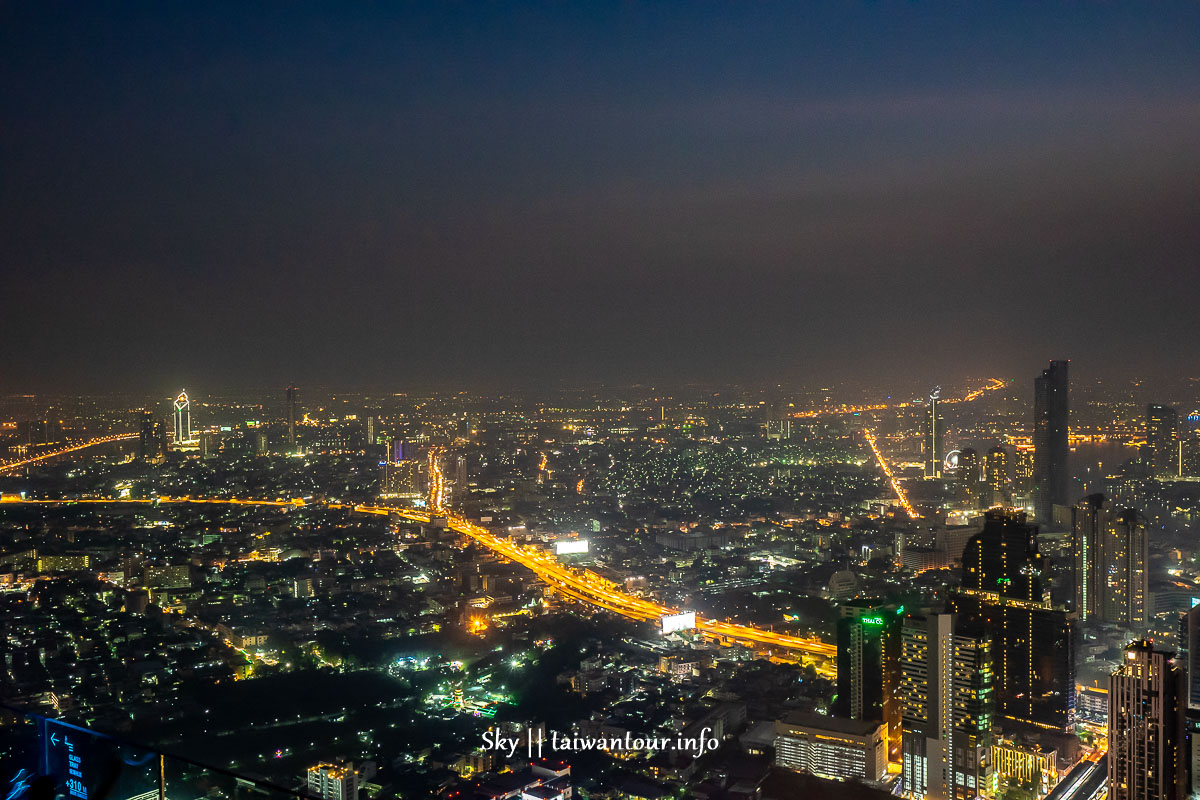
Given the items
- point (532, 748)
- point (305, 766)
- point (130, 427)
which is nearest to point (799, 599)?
point (532, 748)

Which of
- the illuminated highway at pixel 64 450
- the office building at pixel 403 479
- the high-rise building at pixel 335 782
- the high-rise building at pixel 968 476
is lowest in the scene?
the high-rise building at pixel 335 782

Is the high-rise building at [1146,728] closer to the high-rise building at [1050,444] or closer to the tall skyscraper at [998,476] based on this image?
the high-rise building at [1050,444]

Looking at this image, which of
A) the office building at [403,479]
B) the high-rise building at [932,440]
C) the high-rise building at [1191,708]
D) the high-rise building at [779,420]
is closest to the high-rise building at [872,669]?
the high-rise building at [1191,708]

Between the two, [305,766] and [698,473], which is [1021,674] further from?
[698,473]

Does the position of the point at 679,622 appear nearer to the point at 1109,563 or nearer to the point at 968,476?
the point at 1109,563

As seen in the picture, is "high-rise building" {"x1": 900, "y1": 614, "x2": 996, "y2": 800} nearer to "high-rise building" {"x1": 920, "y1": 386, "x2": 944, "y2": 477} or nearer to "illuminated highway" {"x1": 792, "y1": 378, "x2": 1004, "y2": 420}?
"illuminated highway" {"x1": 792, "y1": 378, "x2": 1004, "y2": 420}
